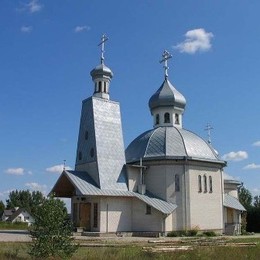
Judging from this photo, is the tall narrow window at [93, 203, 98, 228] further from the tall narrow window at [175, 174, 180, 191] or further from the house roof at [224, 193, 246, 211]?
the house roof at [224, 193, 246, 211]

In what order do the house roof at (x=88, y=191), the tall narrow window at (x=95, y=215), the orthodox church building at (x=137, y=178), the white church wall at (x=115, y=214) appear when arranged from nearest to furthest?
the house roof at (x=88, y=191) → the white church wall at (x=115, y=214) → the tall narrow window at (x=95, y=215) → the orthodox church building at (x=137, y=178)

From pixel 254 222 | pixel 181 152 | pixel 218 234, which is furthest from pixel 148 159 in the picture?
pixel 254 222

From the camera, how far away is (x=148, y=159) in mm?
32250

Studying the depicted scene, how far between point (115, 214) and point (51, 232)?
16276 mm

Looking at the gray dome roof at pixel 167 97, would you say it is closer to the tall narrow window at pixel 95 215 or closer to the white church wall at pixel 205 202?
the white church wall at pixel 205 202

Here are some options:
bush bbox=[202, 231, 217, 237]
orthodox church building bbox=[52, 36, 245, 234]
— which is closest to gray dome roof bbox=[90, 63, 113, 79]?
orthodox church building bbox=[52, 36, 245, 234]

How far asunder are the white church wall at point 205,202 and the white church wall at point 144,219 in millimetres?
2626

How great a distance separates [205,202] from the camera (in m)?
32.6

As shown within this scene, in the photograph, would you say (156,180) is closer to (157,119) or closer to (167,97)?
(157,119)

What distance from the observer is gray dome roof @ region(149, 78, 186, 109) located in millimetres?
36969

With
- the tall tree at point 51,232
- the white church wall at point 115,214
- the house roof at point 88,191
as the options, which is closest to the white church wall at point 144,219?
the white church wall at point 115,214

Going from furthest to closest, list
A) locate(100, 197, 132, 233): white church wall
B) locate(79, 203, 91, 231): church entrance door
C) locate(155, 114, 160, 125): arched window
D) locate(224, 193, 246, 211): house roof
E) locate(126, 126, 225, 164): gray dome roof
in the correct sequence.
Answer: locate(155, 114, 160, 125): arched window, locate(224, 193, 246, 211): house roof, locate(126, 126, 225, 164): gray dome roof, locate(79, 203, 91, 231): church entrance door, locate(100, 197, 132, 233): white church wall

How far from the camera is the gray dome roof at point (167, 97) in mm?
36969

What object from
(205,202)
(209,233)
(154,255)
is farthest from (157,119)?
(154,255)
